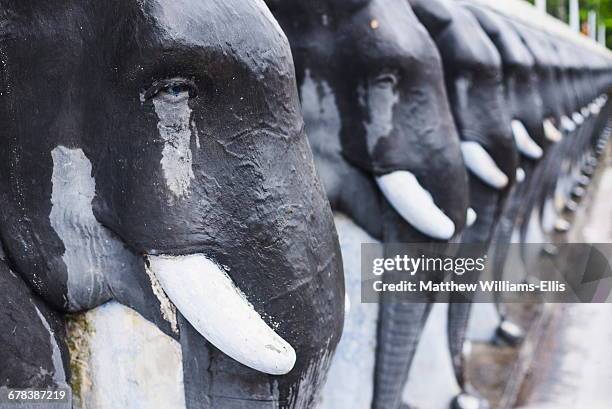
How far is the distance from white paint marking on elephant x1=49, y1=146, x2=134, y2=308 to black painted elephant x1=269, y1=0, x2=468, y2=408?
0.64m

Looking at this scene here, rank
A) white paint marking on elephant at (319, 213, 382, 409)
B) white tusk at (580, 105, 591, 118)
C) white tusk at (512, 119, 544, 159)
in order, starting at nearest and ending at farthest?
white paint marking on elephant at (319, 213, 382, 409) < white tusk at (512, 119, 544, 159) < white tusk at (580, 105, 591, 118)

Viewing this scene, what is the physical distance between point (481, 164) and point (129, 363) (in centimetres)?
113

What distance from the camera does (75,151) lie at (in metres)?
0.75

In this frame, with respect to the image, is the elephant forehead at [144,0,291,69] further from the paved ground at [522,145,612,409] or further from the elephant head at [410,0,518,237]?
the paved ground at [522,145,612,409]

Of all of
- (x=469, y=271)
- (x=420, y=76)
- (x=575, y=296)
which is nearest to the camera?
(x=420, y=76)

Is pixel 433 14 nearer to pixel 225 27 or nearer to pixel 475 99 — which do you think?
pixel 475 99

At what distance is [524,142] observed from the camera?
7.55 ft

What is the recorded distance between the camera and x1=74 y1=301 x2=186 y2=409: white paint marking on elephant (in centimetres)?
82

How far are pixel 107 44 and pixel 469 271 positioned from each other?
109cm

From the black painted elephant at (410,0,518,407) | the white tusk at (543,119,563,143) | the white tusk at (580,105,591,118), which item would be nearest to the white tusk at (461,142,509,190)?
the black painted elephant at (410,0,518,407)

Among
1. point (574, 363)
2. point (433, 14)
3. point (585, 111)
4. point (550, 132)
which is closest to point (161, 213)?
point (433, 14)

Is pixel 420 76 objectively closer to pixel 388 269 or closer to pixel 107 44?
pixel 388 269

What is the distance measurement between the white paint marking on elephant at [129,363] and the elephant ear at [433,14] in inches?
41.3

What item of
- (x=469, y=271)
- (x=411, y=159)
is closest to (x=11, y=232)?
(x=411, y=159)
